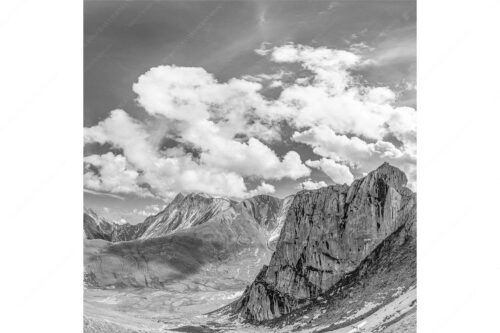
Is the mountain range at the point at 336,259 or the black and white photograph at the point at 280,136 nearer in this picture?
the black and white photograph at the point at 280,136

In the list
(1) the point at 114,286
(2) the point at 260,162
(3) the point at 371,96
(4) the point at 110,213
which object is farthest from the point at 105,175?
(1) the point at 114,286

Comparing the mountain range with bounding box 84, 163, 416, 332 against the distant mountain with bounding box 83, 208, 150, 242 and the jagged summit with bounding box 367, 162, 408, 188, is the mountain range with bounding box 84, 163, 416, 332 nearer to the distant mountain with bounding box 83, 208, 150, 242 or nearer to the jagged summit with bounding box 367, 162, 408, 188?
the jagged summit with bounding box 367, 162, 408, 188

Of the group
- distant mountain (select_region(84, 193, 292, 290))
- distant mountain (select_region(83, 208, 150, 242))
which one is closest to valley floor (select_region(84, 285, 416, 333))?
distant mountain (select_region(84, 193, 292, 290))

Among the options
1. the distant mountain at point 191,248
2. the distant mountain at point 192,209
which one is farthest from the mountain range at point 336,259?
the distant mountain at point 191,248

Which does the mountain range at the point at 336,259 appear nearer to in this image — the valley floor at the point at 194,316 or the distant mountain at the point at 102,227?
the valley floor at the point at 194,316

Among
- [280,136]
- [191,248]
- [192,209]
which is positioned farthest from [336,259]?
[191,248]

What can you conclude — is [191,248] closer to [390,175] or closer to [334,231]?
[334,231]
